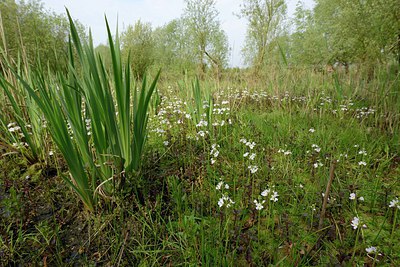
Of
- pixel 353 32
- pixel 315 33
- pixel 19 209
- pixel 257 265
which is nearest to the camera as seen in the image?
pixel 257 265

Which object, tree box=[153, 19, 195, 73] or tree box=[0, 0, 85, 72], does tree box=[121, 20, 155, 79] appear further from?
tree box=[0, 0, 85, 72]

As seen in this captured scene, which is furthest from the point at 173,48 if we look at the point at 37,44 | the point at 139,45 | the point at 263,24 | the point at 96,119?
the point at 96,119

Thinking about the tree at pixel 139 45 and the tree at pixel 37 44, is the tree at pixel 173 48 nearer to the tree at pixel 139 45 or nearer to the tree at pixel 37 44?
the tree at pixel 139 45

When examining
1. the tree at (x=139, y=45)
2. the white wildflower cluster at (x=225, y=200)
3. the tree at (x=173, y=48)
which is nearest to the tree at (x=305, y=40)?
the tree at (x=173, y=48)

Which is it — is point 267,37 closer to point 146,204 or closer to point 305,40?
point 305,40

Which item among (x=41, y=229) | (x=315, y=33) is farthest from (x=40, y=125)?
(x=315, y=33)

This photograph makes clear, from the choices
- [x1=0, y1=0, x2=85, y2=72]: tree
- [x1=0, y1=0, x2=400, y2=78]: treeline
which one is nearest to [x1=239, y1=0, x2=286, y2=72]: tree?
[x1=0, y1=0, x2=400, y2=78]: treeline

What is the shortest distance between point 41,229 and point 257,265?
1.60m

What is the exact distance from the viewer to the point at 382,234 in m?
1.46

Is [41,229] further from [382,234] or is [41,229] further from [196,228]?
[382,234]

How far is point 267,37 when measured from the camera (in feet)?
33.9

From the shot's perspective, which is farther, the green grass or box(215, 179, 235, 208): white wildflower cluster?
box(215, 179, 235, 208): white wildflower cluster

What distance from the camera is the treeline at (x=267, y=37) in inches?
236

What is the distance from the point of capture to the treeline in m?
5.99
